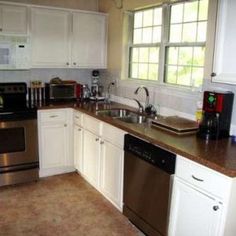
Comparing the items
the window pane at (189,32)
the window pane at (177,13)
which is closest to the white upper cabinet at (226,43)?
the window pane at (189,32)

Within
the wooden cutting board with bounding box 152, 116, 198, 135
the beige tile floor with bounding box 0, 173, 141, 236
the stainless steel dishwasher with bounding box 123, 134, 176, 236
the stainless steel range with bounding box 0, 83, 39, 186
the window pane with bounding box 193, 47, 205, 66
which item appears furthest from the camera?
the stainless steel range with bounding box 0, 83, 39, 186

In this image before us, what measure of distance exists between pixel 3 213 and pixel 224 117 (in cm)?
224

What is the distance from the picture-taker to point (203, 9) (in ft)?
9.25

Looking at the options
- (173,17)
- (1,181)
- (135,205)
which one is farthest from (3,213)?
(173,17)

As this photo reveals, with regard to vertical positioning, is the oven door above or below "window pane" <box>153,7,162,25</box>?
below

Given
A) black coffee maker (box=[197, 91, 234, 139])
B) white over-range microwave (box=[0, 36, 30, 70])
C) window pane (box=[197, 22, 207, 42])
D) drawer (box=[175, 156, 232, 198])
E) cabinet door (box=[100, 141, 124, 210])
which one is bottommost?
cabinet door (box=[100, 141, 124, 210])

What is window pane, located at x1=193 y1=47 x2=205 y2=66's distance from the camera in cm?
285

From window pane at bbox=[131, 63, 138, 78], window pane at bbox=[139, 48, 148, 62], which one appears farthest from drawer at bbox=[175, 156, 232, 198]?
window pane at bbox=[131, 63, 138, 78]

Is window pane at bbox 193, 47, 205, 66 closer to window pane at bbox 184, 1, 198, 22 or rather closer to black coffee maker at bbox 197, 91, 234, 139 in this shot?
window pane at bbox 184, 1, 198, 22

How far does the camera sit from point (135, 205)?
259 centimetres

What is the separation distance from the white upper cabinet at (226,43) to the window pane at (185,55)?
0.82 metres

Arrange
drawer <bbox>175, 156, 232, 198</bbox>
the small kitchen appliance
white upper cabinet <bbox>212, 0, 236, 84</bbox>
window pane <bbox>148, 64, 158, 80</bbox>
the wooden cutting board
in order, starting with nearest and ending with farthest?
drawer <bbox>175, 156, 232, 198</bbox>, white upper cabinet <bbox>212, 0, 236, 84</bbox>, the wooden cutting board, window pane <bbox>148, 64, 158, 80</bbox>, the small kitchen appliance

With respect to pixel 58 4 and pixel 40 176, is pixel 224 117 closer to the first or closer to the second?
pixel 40 176

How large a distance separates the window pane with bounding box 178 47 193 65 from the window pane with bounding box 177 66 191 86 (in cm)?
5
